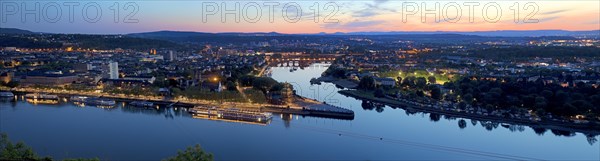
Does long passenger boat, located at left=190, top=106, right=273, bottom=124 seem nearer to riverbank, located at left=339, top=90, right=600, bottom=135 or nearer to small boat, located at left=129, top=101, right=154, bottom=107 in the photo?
small boat, located at left=129, top=101, right=154, bottom=107

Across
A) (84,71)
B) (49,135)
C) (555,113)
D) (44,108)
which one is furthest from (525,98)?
(84,71)

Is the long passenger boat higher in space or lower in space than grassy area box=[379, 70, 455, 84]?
lower

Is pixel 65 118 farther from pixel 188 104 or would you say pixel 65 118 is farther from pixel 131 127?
pixel 188 104

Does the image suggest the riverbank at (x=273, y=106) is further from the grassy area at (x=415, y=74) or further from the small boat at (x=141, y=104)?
the grassy area at (x=415, y=74)

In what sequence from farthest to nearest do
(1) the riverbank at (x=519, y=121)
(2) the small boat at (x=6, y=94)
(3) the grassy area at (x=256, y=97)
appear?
(2) the small boat at (x=6, y=94), (3) the grassy area at (x=256, y=97), (1) the riverbank at (x=519, y=121)

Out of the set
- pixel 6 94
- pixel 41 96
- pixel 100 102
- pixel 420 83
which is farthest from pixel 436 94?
pixel 6 94

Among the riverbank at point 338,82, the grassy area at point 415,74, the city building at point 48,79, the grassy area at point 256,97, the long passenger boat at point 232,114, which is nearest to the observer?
the long passenger boat at point 232,114

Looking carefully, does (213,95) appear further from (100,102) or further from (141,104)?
(100,102)

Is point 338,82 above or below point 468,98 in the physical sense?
above

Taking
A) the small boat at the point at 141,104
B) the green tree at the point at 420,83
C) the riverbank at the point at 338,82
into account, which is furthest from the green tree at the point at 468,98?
the small boat at the point at 141,104

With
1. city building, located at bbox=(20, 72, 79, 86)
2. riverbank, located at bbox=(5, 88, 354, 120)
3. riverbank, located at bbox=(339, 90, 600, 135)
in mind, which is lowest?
riverbank, located at bbox=(339, 90, 600, 135)

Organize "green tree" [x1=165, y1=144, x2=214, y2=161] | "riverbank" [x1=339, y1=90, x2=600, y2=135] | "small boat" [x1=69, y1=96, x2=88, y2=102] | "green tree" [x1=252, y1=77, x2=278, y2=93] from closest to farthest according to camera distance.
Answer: "green tree" [x1=165, y1=144, x2=214, y2=161] < "riverbank" [x1=339, y1=90, x2=600, y2=135] < "small boat" [x1=69, y1=96, x2=88, y2=102] < "green tree" [x1=252, y1=77, x2=278, y2=93]

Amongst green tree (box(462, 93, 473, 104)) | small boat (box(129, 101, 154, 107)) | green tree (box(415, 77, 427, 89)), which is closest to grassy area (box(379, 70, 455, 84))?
green tree (box(415, 77, 427, 89))
